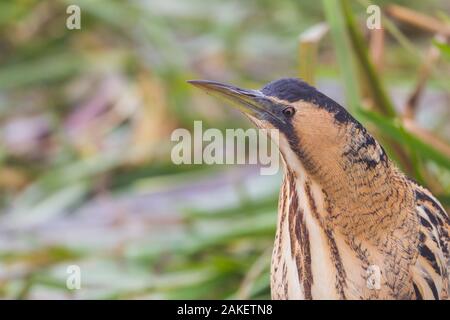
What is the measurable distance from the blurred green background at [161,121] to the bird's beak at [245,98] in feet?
1.81

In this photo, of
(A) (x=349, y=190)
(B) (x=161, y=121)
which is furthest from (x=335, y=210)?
(B) (x=161, y=121)

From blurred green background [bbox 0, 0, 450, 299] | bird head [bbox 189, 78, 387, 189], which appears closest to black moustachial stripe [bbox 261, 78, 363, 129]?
bird head [bbox 189, 78, 387, 189]

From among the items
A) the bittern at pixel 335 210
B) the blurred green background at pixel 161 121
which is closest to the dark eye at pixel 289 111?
the bittern at pixel 335 210

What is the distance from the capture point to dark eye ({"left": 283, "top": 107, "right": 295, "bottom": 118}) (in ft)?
5.95

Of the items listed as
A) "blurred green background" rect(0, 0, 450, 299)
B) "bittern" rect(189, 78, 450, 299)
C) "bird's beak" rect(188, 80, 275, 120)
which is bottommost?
"bittern" rect(189, 78, 450, 299)

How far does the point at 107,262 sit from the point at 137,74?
1272 millimetres

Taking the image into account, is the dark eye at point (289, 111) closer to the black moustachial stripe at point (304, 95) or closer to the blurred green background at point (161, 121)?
the black moustachial stripe at point (304, 95)

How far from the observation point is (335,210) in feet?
6.13

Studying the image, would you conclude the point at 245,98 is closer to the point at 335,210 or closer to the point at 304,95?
the point at 304,95

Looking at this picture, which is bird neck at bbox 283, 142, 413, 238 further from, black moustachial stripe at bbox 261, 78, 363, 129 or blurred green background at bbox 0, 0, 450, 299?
blurred green background at bbox 0, 0, 450, 299

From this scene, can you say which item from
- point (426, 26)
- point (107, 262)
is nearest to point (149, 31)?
point (107, 262)

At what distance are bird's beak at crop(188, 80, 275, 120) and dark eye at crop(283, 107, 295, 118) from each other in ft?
0.08

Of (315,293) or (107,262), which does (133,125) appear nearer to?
(107,262)

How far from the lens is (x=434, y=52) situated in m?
2.73
